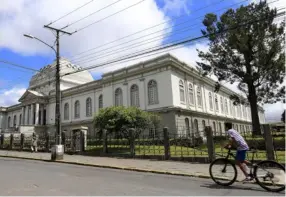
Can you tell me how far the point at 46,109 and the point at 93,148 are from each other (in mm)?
35714

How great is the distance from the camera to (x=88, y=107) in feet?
149

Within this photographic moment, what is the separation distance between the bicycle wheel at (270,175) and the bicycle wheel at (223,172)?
69 centimetres

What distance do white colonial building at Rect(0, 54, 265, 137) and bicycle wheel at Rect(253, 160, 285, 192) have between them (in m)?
23.3

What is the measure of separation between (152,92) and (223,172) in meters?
27.3


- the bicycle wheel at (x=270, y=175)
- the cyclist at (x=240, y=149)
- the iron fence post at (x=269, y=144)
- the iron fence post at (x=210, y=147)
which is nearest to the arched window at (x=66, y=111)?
the iron fence post at (x=210, y=147)

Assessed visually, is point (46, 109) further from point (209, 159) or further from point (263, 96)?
point (209, 159)

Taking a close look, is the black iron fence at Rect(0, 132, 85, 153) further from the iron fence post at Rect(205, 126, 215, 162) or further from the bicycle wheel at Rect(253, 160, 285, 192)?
the bicycle wheel at Rect(253, 160, 285, 192)

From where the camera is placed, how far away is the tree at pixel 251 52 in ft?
82.1

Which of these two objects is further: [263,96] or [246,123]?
[246,123]

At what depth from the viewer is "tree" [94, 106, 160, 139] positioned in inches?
800

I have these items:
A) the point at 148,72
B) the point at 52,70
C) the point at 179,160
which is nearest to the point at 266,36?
the point at 148,72

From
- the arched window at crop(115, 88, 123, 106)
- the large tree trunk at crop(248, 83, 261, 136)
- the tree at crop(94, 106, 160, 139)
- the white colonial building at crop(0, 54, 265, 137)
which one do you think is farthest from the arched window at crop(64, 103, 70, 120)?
the large tree trunk at crop(248, 83, 261, 136)

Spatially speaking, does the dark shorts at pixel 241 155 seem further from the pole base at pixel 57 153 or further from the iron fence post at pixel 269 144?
the pole base at pixel 57 153

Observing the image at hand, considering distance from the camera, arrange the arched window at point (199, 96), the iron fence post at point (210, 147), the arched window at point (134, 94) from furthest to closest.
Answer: the arched window at point (199, 96)
the arched window at point (134, 94)
the iron fence post at point (210, 147)
